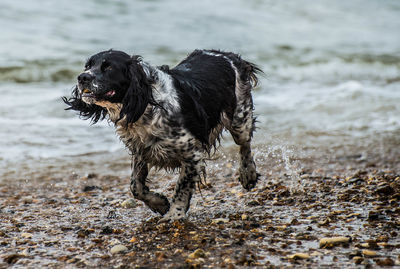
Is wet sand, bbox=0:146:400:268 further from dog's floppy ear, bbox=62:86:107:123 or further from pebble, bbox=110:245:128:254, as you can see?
dog's floppy ear, bbox=62:86:107:123

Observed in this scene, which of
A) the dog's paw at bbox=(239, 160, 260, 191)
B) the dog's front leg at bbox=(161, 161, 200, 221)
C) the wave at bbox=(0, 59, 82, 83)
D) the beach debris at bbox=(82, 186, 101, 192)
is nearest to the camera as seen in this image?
the dog's front leg at bbox=(161, 161, 200, 221)

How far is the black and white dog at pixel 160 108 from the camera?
4.27 m

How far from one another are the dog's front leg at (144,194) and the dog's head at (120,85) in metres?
0.64

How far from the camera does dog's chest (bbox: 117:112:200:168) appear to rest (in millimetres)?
4500

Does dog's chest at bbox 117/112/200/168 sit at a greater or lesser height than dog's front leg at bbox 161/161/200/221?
greater

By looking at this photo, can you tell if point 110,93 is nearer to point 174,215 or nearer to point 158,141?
point 158,141

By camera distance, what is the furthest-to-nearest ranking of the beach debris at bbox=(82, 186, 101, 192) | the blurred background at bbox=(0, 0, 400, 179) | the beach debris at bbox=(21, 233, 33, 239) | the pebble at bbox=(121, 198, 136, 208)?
1. the blurred background at bbox=(0, 0, 400, 179)
2. the beach debris at bbox=(82, 186, 101, 192)
3. the pebble at bbox=(121, 198, 136, 208)
4. the beach debris at bbox=(21, 233, 33, 239)

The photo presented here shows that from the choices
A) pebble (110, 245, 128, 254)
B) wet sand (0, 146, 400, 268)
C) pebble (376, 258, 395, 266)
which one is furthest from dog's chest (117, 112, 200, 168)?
pebble (376, 258, 395, 266)

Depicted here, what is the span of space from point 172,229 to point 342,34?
62.3 feet

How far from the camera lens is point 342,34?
22.0 meters

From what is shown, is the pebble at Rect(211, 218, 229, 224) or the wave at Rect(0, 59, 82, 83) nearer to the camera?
the pebble at Rect(211, 218, 229, 224)

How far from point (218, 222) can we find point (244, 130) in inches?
60.9

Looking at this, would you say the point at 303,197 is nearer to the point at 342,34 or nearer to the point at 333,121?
the point at 333,121

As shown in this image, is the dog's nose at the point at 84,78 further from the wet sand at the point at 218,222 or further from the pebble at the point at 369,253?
the pebble at the point at 369,253
